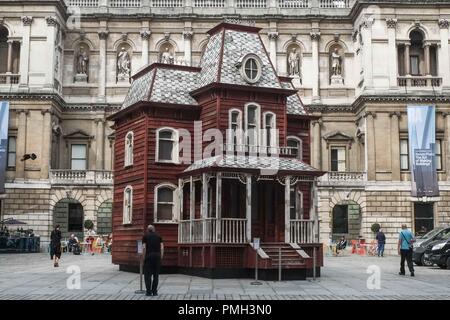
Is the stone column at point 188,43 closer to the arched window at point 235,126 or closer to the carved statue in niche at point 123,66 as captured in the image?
the carved statue in niche at point 123,66

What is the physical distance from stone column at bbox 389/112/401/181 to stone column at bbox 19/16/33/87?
27.7m

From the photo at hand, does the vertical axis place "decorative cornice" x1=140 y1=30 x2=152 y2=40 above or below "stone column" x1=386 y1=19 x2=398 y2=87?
above

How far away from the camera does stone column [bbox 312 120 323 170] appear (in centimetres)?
5388

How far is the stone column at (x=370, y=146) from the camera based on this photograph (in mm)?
50500

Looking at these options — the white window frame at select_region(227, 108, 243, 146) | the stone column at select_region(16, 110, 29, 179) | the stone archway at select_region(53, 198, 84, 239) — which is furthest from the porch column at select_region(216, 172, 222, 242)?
the stone column at select_region(16, 110, 29, 179)

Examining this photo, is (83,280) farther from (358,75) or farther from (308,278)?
(358,75)

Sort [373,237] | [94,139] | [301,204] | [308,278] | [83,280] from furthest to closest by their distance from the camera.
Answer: [94,139]
[373,237]
[301,204]
[308,278]
[83,280]

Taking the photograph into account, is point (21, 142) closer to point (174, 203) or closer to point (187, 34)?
point (187, 34)

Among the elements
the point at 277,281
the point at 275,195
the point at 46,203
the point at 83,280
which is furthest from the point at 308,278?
the point at 46,203

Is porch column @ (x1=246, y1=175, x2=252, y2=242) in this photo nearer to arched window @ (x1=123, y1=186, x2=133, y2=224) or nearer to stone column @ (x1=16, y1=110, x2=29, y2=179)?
arched window @ (x1=123, y1=186, x2=133, y2=224)

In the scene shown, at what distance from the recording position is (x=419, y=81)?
171 feet

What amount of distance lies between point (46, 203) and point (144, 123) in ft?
77.5

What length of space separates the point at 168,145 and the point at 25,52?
26711 mm

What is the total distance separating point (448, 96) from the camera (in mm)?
51406
